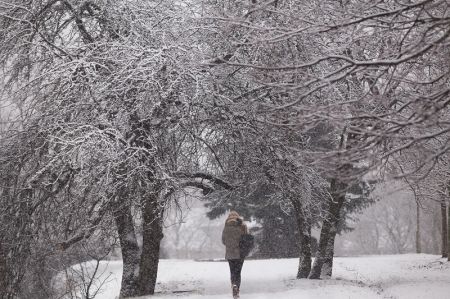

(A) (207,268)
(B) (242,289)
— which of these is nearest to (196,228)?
(A) (207,268)

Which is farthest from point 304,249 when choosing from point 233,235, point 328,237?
point 233,235

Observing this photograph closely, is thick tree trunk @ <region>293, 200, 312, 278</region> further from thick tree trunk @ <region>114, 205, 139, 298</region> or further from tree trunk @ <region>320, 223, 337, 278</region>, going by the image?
thick tree trunk @ <region>114, 205, 139, 298</region>

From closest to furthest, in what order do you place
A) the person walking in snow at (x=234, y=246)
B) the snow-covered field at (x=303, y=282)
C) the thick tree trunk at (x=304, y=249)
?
the person walking in snow at (x=234, y=246) < the snow-covered field at (x=303, y=282) < the thick tree trunk at (x=304, y=249)

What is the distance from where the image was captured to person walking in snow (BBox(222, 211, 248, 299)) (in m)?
11.6

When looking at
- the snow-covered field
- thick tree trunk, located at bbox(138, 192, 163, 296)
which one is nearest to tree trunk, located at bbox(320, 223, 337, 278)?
the snow-covered field

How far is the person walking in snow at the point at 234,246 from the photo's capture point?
11648 millimetres

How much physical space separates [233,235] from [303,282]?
301 centimetres

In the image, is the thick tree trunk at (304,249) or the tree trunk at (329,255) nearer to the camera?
the thick tree trunk at (304,249)

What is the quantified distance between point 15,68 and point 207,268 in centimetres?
1069

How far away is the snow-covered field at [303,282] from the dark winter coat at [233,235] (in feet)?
2.76

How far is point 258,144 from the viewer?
12531 millimetres

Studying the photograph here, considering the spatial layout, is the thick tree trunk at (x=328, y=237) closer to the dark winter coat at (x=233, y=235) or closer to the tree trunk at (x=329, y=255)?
the tree trunk at (x=329, y=255)

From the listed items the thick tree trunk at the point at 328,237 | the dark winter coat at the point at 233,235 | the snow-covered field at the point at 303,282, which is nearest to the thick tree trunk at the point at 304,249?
the thick tree trunk at the point at 328,237

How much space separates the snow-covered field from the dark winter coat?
84 cm
